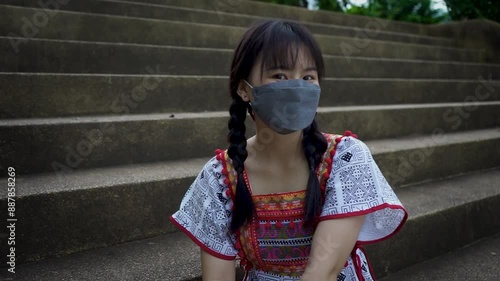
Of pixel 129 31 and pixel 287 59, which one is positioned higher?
pixel 129 31

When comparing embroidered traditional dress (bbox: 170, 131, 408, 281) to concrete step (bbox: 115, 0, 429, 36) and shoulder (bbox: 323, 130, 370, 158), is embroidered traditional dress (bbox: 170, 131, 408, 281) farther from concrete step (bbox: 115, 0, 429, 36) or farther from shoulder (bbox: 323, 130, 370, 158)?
concrete step (bbox: 115, 0, 429, 36)

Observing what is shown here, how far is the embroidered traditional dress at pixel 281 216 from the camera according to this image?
141 cm

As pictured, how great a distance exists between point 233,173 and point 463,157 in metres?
2.28

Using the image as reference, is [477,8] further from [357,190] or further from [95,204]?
[95,204]

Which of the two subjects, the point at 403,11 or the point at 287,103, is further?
the point at 403,11

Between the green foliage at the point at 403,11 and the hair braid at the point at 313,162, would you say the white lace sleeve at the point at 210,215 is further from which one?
the green foliage at the point at 403,11

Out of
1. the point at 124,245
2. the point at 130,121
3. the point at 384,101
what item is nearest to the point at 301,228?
the point at 124,245

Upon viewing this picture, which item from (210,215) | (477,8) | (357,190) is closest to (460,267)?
(357,190)

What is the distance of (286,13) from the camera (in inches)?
221

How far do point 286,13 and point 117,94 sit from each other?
141 inches

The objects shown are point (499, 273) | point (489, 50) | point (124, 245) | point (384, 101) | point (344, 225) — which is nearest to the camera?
point (344, 225)

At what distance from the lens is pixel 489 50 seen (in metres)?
6.11

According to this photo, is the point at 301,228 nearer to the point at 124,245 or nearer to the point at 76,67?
the point at 124,245

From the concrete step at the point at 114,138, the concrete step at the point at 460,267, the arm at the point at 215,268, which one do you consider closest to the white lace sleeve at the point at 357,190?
the arm at the point at 215,268
